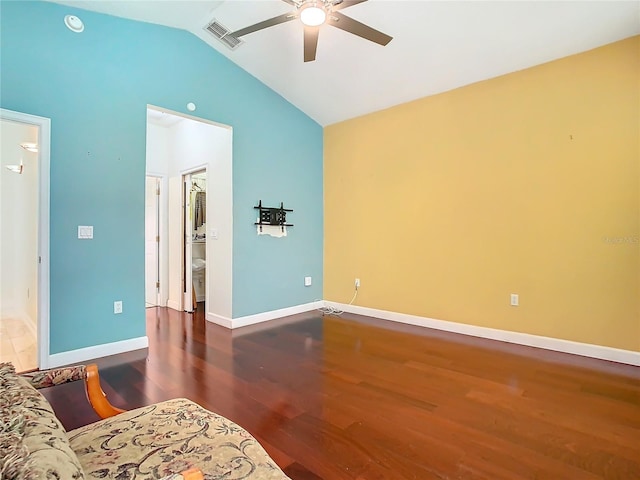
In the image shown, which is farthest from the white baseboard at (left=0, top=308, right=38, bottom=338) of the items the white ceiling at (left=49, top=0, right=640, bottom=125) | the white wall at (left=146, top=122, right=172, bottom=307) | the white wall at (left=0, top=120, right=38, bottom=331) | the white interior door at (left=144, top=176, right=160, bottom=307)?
the white ceiling at (left=49, top=0, right=640, bottom=125)

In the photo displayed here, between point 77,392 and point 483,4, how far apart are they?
4516 millimetres

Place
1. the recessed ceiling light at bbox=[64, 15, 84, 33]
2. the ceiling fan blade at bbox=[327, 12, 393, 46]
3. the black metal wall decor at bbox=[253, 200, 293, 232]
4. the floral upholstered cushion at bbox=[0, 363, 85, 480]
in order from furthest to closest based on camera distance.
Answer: the black metal wall decor at bbox=[253, 200, 293, 232] < the recessed ceiling light at bbox=[64, 15, 84, 33] < the ceiling fan blade at bbox=[327, 12, 393, 46] < the floral upholstered cushion at bbox=[0, 363, 85, 480]

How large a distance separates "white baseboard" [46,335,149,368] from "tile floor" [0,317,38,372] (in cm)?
20

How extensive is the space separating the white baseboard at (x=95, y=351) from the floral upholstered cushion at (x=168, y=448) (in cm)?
236

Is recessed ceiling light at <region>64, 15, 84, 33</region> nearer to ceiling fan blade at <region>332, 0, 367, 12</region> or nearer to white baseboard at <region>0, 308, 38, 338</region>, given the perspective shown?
ceiling fan blade at <region>332, 0, 367, 12</region>

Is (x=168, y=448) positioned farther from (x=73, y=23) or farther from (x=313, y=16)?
(x=73, y=23)

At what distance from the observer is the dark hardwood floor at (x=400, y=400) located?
5.74 feet

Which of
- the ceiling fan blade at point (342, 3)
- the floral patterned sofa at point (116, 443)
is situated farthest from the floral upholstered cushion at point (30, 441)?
the ceiling fan blade at point (342, 3)

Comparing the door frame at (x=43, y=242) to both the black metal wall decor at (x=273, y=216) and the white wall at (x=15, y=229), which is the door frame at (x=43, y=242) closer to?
the white wall at (x=15, y=229)

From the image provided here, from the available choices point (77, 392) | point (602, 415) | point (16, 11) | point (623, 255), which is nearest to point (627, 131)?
point (623, 255)

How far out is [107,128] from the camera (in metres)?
3.31

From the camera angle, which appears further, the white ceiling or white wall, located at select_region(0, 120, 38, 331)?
white wall, located at select_region(0, 120, 38, 331)

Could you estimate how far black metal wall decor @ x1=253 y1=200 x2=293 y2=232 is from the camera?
4.58 metres

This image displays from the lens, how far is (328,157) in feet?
17.7
